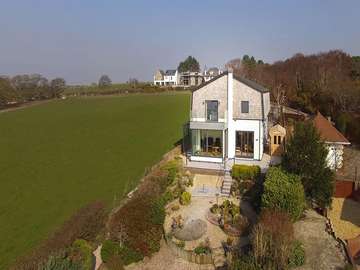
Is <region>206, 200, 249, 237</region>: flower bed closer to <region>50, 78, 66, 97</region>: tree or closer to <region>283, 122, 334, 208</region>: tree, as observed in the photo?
<region>283, 122, 334, 208</region>: tree

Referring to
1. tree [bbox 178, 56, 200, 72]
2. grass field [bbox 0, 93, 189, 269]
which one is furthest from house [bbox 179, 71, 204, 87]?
grass field [bbox 0, 93, 189, 269]

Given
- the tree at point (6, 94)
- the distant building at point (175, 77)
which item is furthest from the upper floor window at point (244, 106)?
the distant building at point (175, 77)

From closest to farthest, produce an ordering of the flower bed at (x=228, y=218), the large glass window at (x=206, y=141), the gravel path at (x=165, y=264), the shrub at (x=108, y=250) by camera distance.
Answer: the gravel path at (x=165, y=264) → the shrub at (x=108, y=250) → the flower bed at (x=228, y=218) → the large glass window at (x=206, y=141)

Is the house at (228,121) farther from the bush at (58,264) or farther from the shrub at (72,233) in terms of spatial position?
the bush at (58,264)

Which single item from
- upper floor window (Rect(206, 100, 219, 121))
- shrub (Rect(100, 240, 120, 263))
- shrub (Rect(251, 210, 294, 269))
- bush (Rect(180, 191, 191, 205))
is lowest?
shrub (Rect(100, 240, 120, 263))

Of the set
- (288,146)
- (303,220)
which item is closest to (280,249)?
(303,220)

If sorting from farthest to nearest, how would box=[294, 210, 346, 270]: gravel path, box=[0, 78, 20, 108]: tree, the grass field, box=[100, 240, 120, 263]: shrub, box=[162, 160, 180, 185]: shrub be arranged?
box=[0, 78, 20, 108]: tree < box=[162, 160, 180, 185]: shrub < the grass field < box=[100, 240, 120, 263]: shrub < box=[294, 210, 346, 270]: gravel path

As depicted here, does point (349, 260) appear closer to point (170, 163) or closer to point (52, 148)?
point (170, 163)

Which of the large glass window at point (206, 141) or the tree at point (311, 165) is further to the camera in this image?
the large glass window at point (206, 141)
